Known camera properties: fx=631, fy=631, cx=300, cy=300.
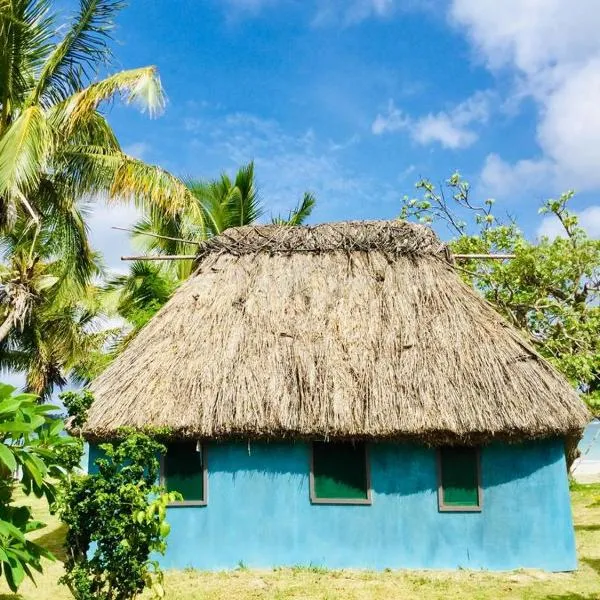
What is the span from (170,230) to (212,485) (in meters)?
6.45

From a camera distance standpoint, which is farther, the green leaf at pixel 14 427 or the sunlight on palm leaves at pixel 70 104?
the sunlight on palm leaves at pixel 70 104

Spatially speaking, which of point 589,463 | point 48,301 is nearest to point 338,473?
point 48,301

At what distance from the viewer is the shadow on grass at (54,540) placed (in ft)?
31.6

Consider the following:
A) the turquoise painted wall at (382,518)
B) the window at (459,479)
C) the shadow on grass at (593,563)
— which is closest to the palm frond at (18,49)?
the turquoise painted wall at (382,518)

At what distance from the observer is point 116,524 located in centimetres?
→ 520

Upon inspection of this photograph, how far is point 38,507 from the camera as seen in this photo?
14.4 m

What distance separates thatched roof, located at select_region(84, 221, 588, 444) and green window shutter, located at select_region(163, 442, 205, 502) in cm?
60

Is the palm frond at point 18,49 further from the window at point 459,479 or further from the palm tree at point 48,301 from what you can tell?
the window at point 459,479

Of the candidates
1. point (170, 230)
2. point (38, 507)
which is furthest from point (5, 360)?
point (170, 230)

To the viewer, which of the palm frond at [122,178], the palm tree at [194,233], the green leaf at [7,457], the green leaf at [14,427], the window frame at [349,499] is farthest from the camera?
the palm tree at [194,233]

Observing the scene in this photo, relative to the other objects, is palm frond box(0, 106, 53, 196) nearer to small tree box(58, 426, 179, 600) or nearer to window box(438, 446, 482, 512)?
small tree box(58, 426, 179, 600)

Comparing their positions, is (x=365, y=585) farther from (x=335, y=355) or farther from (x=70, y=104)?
(x=70, y=104)

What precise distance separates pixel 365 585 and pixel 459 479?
1773 millimetres

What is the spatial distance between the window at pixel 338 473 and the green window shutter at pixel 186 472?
1.49m
